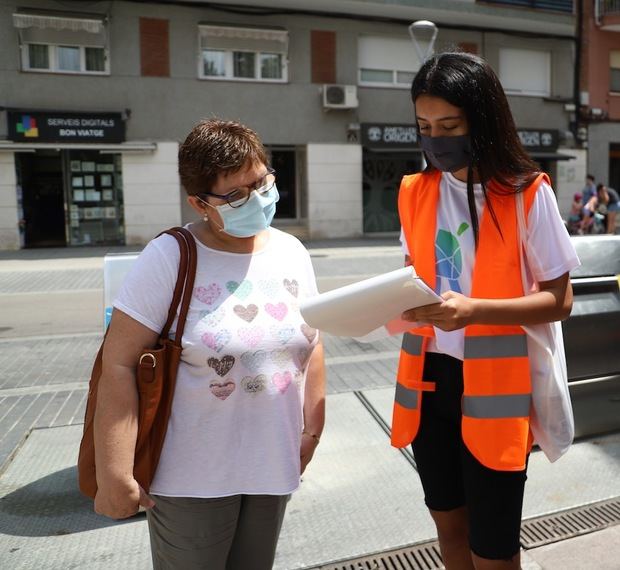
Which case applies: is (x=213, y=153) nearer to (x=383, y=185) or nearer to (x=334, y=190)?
(x=334, y=190)

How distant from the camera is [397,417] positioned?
2.04 metres

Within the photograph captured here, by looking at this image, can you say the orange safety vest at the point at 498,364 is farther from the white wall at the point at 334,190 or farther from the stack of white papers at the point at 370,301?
the white wall at the point at 334,190

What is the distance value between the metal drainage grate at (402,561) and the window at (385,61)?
1785 cm

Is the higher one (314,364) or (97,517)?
(314,364)

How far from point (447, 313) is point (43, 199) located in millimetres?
18312

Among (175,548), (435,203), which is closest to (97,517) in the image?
(175,548)

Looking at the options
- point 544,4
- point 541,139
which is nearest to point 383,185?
point 541,139

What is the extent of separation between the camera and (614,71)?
73.6 ft

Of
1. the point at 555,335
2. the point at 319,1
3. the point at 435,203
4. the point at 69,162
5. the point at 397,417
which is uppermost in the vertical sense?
the point at 319,1

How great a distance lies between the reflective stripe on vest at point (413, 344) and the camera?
6.44 ft

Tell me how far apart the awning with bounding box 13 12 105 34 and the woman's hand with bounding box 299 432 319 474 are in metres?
17.0

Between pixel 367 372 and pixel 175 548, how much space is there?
3.83 meters

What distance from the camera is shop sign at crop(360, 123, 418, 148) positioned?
1916 cm

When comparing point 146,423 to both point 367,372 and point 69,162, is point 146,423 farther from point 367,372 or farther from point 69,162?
point 69,162
